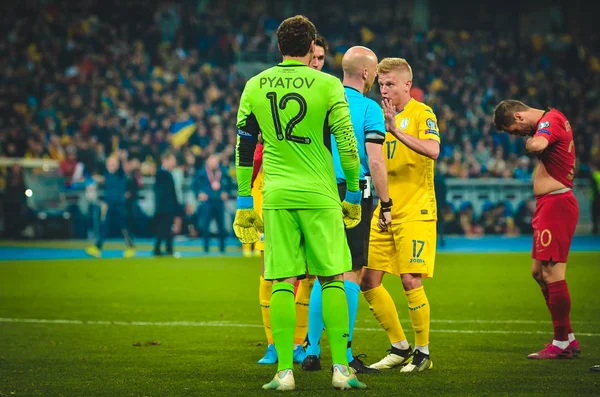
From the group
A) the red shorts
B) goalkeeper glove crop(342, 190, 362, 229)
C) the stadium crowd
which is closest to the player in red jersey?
the red shorts

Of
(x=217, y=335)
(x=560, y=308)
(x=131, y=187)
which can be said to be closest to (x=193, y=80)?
(x=131, y=187)

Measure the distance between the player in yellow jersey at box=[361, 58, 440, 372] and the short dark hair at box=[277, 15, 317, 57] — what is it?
1303mm

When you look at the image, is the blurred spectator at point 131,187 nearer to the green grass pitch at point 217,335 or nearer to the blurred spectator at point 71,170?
the blurred spectator at point 71,170

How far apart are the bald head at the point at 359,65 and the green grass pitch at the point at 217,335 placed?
215cm

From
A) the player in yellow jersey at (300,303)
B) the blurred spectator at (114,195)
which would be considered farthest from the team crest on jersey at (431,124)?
the blurred spectator at (114,195)

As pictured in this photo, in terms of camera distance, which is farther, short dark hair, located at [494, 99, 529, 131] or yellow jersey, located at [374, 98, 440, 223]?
short dark hair, located at [494, 99, 529, 131]

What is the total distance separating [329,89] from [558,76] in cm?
3268

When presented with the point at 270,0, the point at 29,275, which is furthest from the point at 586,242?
the point at 270,0

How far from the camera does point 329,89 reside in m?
6.14

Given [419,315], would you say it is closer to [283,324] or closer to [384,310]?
[384,310]

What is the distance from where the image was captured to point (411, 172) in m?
7.71

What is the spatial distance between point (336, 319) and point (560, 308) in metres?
2.70

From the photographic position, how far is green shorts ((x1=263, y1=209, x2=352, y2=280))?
625 cm

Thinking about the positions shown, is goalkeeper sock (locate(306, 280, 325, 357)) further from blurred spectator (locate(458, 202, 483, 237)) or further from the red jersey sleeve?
blurred spectator (locate(458, 202, 483, 237))
